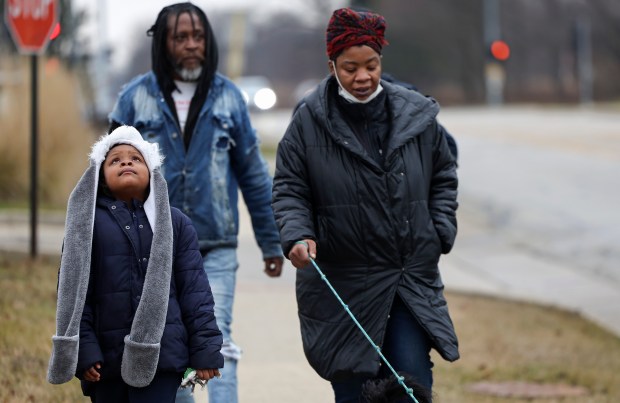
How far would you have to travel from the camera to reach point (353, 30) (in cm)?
441

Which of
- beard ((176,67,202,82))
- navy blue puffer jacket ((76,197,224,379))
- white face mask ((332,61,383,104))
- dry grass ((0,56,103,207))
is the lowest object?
dry grass ((0,56,103,207))

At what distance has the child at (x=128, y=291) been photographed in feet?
12.5

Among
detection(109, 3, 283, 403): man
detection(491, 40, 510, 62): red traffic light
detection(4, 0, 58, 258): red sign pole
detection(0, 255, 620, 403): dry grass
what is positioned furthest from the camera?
detection(491, 40, 510, 62): red traffic light

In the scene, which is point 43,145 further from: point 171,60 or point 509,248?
point 171,60

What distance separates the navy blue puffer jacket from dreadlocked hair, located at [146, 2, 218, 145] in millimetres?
1329

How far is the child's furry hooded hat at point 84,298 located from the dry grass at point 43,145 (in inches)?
445

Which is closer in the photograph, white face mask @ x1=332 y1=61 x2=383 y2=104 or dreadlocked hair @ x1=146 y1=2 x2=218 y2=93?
white face mask @ x1=332 y1=61 x2=383 y2=104

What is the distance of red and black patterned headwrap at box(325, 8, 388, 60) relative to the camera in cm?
441

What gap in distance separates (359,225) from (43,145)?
11.3 metres

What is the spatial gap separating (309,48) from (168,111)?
97.6 metres

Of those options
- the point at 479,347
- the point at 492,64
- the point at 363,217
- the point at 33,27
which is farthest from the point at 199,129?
the point at 492,64

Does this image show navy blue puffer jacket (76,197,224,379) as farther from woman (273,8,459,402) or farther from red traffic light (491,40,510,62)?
red traffic light (491,40,510,62)

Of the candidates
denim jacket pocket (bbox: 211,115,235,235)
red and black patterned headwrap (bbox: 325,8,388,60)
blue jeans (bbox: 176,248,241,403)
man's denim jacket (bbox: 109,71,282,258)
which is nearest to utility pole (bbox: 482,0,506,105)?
man's denim jacket (bbox: 109,71,282,258)

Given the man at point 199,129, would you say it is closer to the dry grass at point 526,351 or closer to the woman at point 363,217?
the woman at point 363,217
